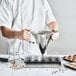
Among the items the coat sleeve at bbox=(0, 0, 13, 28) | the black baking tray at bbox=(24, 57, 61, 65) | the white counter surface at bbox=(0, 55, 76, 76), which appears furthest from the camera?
the coat sleeve at bbox=(0, 0, 13, 28)

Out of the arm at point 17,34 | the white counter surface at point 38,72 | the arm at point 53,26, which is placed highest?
the arm at point 53,26

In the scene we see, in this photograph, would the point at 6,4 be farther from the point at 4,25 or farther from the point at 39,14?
the point at 39,14

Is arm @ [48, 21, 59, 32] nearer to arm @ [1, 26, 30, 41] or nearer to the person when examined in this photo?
the person

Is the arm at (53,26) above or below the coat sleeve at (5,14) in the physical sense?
below

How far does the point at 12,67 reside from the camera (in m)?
1.60

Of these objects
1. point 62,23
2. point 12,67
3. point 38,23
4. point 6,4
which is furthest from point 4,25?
point 62,23

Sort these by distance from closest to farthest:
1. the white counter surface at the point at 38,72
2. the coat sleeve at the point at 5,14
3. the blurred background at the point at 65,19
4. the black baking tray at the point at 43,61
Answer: the white counter surface at the point at 38,72, the black baking tray at the point at 43,61, the coat sleeve at the point at 5,14, the blurred background at the point at 65,19

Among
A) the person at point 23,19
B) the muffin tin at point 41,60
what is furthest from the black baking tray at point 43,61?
the person at point 23,19

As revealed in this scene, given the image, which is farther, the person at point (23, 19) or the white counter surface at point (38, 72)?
the person at point (23, 19)

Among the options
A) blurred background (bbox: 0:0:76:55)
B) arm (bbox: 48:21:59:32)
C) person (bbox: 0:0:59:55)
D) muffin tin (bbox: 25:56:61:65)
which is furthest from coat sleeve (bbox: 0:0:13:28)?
blurred background (bbox: 0:0:76:55)

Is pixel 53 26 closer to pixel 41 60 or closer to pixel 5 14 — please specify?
pixel 5 14

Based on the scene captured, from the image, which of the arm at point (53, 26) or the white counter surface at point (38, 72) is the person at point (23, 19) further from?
the white counter surface at point (38, 72)

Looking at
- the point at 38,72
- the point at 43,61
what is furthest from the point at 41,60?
the point at 38,72

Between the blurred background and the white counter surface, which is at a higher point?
the blurred background
